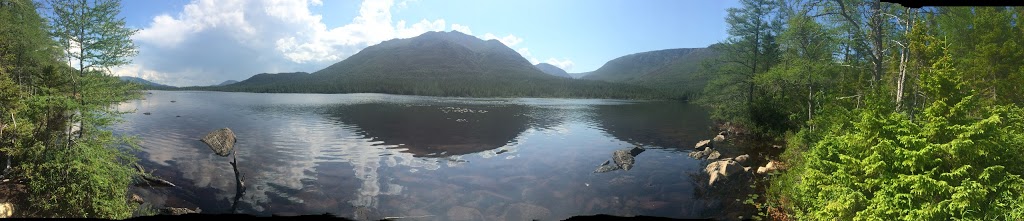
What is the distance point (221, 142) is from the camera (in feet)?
107

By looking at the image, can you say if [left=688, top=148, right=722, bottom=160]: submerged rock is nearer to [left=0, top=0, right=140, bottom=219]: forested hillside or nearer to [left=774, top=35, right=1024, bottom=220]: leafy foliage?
[left=774, top=35, right=1024, bottom=220]: leafy foliage

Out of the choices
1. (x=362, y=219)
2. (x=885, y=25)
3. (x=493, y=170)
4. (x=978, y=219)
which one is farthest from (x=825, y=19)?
(x=362, y=219)

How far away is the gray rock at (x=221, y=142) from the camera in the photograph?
30784 millimetres

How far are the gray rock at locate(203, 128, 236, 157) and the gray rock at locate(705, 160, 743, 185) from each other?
97.1ft

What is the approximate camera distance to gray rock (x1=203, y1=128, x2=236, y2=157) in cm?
3078

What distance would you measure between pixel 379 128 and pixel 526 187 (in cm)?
3065

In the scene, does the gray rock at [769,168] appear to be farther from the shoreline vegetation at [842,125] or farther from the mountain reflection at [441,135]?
the mountain reflection at [441,135]

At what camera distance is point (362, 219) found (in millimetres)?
18078

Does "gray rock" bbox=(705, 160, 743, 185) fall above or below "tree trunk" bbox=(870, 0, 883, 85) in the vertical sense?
below

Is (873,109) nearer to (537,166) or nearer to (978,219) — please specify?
(978,219)

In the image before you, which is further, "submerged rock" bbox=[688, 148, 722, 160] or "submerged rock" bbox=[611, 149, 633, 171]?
"submerged rock" bbox=[688, 148, 722, 160]

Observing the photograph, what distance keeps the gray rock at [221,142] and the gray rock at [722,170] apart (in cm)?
2960

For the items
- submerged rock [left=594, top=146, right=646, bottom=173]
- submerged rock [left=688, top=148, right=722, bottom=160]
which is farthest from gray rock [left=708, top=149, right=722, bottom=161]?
submerged rock [left=594, top=146, right=646, bottom=173]

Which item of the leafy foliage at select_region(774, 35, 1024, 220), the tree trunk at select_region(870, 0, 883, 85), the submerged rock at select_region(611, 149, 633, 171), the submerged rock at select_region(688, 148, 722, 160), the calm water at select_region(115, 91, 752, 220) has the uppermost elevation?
the tree trunk at select_region(870, 0, 883, 85)
